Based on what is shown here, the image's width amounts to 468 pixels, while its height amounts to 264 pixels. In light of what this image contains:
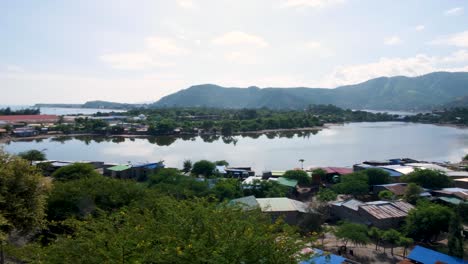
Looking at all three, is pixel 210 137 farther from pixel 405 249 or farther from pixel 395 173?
pixel 405 249

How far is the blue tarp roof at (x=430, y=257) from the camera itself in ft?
19.5

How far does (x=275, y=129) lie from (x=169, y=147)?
1501cm

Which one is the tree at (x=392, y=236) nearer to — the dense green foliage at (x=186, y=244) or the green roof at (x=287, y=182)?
the green roof at (x=287, y=182)

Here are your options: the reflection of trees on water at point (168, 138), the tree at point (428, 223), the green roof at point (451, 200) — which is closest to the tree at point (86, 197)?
the tree at point (428, 223)

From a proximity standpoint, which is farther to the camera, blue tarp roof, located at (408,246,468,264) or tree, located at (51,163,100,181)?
tree, located at (51,163,100,181)

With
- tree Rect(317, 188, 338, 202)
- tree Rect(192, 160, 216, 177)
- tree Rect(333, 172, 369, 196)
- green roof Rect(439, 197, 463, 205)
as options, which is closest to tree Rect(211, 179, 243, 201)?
tree Rect(317, 188, 338, 202)

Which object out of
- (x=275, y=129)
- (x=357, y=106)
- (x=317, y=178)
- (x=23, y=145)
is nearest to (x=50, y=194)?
(x=317, y=178)

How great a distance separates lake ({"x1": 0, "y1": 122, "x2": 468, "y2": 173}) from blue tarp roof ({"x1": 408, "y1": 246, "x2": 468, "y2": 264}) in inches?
397

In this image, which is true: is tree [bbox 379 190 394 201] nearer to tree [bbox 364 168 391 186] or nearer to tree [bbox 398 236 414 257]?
tree [bbox 364 168 391 186]

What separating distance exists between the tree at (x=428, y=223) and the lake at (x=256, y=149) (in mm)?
9041

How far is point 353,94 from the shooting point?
124750mm

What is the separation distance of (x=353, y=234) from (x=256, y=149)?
16480 mm

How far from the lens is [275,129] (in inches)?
1430

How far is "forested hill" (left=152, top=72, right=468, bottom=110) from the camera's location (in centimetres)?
10888
